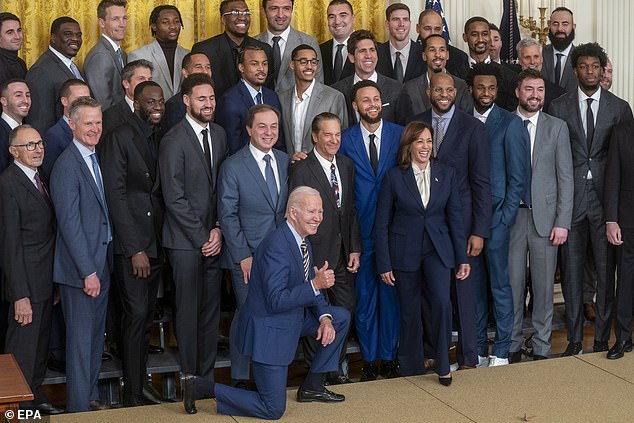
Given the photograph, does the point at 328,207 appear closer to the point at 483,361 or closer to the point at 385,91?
the point at 385,91

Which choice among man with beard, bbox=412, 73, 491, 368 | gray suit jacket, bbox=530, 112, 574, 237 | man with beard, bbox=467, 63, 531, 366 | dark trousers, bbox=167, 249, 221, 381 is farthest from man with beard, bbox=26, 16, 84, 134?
gray suit jacket, bbox=530, 112, 574, 237

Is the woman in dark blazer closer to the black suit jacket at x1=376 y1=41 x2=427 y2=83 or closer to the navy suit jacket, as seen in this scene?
Result: the navy suit jacket

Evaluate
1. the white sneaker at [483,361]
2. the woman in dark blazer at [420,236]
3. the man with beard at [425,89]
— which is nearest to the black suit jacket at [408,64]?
the man with beard at [425,89]

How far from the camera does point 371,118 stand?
6.98m

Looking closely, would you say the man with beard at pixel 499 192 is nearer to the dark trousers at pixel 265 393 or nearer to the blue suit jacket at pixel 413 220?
the blue suit jacket at pixel 413 220

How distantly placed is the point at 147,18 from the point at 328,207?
8.24ft

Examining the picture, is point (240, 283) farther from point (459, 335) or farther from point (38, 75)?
point (38, 75)

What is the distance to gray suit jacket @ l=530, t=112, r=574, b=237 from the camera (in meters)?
7.30

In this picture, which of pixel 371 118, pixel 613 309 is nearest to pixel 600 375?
pixel 613 309

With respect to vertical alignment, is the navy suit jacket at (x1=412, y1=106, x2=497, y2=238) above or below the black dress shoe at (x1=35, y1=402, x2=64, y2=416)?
above

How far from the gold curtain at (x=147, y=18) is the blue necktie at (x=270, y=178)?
83.5 inches

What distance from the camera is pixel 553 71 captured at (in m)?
8.59

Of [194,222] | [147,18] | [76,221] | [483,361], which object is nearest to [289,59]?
[147,18]

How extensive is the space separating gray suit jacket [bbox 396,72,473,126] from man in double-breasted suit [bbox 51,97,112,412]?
2202mm
